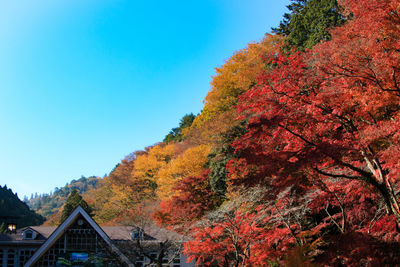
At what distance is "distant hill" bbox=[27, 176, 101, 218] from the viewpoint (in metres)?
92.9

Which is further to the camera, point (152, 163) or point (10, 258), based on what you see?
point (152, 163)

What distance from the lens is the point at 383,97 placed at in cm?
635

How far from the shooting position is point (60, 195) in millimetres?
107750

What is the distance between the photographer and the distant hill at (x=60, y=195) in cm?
9288

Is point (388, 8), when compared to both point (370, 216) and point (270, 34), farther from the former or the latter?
point (270, 34)

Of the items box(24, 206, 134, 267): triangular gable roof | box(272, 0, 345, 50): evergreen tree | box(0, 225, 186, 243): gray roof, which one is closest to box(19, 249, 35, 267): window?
box(0, 225, 186, 243): gray roof

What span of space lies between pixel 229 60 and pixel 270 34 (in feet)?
17.5

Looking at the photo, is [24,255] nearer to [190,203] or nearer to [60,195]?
[190,203]

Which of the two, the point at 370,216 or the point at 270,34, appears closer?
the point at 370,216

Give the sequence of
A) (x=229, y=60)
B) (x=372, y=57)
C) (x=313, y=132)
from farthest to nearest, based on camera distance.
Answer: (x=229, y=60) → (x=313, y=132) → (x=372, y=57)

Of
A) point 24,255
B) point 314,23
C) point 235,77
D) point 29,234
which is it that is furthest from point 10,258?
point 314,23

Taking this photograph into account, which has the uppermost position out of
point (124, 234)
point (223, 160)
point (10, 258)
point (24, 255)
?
point (223, 160)

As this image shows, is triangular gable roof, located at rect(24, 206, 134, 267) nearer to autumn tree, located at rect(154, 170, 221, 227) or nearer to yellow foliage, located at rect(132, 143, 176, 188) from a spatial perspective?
autumn tree, located at rect(154, 170, 221, 227)

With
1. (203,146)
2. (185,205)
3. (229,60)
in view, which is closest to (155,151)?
(203,146)
